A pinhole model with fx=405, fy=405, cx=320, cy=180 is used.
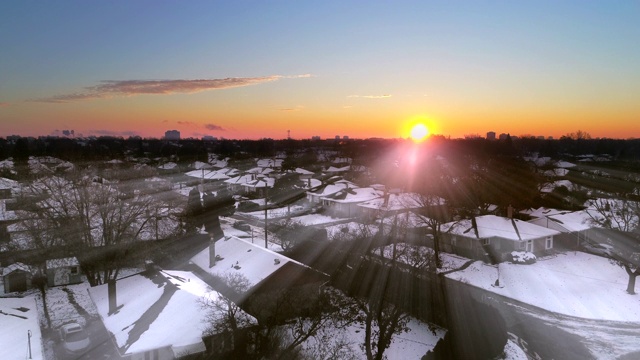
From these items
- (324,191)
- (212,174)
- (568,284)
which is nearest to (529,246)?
(568,284)

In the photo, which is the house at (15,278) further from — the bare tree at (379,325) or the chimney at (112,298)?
the bare tree at (379,325)

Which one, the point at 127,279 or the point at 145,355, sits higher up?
the point at 127,279

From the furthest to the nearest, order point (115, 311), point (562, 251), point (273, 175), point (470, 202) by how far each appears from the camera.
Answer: point (273, 175) → point (470, 202) → point (562, 251) → point (115, 311)

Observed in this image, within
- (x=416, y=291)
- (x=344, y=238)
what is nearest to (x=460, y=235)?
(x=344, y=238)

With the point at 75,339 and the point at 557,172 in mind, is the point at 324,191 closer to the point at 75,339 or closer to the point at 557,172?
the point at 75,339

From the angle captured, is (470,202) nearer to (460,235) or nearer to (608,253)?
(460,235)

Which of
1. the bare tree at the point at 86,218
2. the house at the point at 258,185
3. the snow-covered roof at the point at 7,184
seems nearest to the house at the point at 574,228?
the bare tree at the point at 86,218
